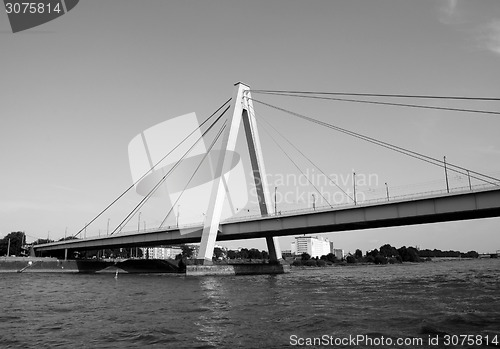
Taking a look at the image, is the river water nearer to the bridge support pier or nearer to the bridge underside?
the bridge underside

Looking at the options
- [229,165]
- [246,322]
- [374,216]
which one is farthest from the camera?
[229,165]

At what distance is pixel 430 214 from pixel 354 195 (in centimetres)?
1100

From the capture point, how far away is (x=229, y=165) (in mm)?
47688

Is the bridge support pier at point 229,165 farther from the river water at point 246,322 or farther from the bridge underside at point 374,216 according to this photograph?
the river water at point 246,322

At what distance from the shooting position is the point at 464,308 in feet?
54.5

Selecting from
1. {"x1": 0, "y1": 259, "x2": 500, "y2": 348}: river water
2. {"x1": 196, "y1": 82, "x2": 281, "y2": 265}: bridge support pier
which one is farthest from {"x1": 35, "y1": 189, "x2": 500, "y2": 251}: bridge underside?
{"x1": 0, "y1": 259, "x2": 500, "y2": 348}: river water

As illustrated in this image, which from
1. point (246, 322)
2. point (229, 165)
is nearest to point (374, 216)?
point (229, 165)

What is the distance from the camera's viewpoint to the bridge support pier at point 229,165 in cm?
4609

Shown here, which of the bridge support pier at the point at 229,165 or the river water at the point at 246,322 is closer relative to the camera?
the river water at the point at 246,322

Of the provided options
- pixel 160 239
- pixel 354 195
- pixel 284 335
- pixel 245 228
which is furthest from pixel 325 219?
pixel 284 335

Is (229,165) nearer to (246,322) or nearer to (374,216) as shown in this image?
(374,216)

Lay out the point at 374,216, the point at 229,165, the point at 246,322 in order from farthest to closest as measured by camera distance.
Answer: the point at 229,165
the point at 374,216
the point at 246,322

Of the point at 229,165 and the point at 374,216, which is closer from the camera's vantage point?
the point at 374,216

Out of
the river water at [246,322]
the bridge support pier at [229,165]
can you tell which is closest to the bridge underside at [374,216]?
the bridge support pier at [229,165]
